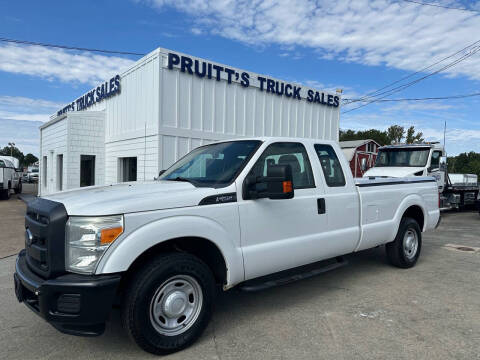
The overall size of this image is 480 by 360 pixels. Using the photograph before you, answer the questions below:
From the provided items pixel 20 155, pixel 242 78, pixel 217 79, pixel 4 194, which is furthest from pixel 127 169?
pixel 20 155

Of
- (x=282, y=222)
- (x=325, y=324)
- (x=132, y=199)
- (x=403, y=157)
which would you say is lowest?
(x=325, y=324)

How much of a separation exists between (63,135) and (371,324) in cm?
1324

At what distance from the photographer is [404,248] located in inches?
233

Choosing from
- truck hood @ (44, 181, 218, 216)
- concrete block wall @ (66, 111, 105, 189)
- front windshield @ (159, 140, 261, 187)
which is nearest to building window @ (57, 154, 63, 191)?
concrete block wall @ (66, 111, 105, 189)

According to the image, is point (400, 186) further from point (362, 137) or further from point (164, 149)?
point (362, 137)

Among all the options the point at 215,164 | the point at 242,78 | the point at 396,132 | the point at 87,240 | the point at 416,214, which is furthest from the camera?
the point at 396,132

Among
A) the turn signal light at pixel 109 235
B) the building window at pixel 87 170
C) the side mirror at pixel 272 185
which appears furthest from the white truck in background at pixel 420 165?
the turn signal light at pixel 109 235

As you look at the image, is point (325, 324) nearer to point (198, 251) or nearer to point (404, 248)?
point (198, 251)

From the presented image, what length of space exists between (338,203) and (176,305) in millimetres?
2373

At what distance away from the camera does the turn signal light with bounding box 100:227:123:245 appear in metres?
2.83

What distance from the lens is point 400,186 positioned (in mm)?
5750

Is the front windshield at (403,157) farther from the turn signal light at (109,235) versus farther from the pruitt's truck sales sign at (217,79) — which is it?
the turn signal light at (109,235)

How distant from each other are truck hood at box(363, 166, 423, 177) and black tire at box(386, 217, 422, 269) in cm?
664

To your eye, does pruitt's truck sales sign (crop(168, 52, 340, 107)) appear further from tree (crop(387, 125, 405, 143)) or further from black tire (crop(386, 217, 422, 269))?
tree (crop(387, 125, 405, 143))
